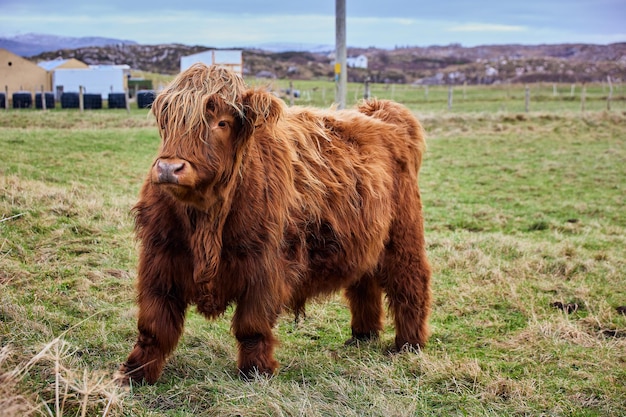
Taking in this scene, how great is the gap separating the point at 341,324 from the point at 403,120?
181cm

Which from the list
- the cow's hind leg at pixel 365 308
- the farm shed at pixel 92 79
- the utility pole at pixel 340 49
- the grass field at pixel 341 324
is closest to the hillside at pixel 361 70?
the farm shed at pixel 92 79

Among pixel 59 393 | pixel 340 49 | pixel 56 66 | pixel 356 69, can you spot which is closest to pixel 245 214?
pixel 59 393

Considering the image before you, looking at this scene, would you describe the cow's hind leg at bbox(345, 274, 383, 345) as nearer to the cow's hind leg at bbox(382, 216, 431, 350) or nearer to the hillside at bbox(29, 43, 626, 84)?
the cow's hind leg at bbox(382, 216, 431, 350)

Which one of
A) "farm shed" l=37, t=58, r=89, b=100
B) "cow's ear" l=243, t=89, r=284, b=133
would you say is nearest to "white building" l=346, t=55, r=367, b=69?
"farm shed" l=37, t=58, r=89, b=100

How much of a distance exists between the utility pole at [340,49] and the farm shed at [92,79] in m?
34.1

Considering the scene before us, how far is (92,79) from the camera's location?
45.1 meters

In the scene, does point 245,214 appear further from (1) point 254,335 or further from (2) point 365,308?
(2) point 365,308

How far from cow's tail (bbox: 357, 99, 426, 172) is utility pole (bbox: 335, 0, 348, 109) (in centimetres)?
759

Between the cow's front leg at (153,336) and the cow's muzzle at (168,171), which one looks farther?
the cow's front leg at (153,336)

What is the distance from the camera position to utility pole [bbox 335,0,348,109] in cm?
1298

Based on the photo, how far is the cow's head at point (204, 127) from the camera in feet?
10.7

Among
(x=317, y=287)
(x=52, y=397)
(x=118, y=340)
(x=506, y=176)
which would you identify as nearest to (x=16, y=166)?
(x=118, y=340)

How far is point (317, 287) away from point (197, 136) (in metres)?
1.46

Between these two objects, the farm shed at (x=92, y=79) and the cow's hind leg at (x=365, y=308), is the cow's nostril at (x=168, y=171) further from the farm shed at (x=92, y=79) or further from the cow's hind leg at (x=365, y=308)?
the farm shed at (x=92, y=79)
